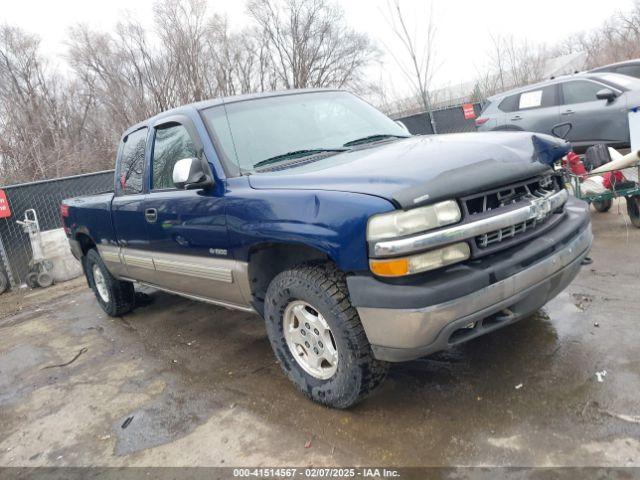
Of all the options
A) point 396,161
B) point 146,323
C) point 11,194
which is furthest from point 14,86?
point 396,161

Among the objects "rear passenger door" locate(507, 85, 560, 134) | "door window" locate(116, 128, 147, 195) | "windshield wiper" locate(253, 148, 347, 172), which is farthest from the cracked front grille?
"rear passenger door" locate(507, 85, 560, 134)

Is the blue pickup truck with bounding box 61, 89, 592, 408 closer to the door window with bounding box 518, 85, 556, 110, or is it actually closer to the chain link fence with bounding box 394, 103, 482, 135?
the door window with bounding box 518, 85, 556, 110

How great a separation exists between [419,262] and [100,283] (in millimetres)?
4567

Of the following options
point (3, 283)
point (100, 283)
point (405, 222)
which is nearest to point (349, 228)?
point (405, 222)

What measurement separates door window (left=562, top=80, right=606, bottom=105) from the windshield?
5544 mm

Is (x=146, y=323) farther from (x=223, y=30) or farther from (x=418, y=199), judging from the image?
(x=223, y=30)

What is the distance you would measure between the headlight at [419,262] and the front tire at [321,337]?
1.12 ft

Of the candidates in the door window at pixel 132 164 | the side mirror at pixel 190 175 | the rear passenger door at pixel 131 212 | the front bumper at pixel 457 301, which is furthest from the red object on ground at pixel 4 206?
the front bumper at pixel 457 301

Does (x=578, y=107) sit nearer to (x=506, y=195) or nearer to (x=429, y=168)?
(x=506, y=195)

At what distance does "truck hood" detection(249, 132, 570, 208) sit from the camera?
94.7 inches

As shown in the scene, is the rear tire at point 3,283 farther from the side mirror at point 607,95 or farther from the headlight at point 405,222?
the side mirror at point 607,95

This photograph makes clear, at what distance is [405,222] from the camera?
233 centimetres

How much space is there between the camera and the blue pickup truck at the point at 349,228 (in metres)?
2.36

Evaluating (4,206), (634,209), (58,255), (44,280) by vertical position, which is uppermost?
(4,206)
